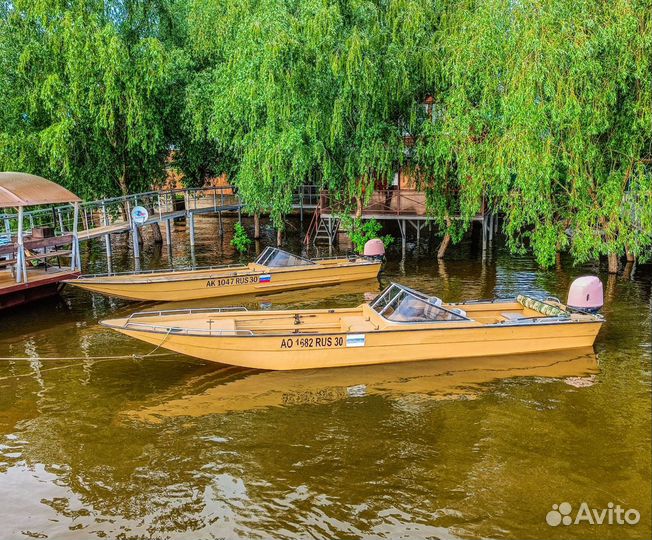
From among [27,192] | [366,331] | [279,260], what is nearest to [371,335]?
[366,331]

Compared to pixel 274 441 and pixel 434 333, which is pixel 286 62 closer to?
pixel 434 333

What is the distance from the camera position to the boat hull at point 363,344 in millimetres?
11242

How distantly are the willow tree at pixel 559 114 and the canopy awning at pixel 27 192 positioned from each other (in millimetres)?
12047

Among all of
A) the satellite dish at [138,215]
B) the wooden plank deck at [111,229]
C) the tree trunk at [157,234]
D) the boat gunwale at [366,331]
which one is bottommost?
the boat gunwale at [366,331]

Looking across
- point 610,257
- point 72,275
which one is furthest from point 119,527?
point 610,257

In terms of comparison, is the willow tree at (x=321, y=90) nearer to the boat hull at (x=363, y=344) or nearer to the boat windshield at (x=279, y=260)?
the boat windshield at (x=279, y=260)

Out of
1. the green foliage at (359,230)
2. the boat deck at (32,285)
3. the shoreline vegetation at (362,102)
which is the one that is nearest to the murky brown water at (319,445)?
the boat deck at (32,285)

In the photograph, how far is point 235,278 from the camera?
1797cm

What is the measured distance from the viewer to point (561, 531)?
6.86 meters

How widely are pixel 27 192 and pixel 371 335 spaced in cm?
1056

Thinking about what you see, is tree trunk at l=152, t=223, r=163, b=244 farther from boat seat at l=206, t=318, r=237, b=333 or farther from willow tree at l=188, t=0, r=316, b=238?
boat seat at l=206, t=318, r=237, b=333

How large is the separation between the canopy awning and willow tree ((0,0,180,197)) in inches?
211

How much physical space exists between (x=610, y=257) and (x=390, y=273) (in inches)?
288

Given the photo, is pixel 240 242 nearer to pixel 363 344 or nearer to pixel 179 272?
pixel 179 272
